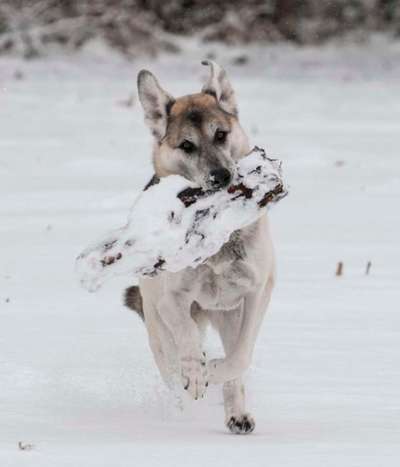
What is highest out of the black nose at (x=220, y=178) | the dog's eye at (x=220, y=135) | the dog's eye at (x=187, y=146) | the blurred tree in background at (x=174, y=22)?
the black nose at (x=220, y=178)

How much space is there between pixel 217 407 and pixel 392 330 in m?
1.31

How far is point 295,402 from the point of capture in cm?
534

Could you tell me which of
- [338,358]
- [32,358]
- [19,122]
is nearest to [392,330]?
[338,358]

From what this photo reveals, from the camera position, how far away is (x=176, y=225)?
486 centimetres

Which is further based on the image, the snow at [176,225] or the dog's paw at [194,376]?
the dog's paw at [194,376]

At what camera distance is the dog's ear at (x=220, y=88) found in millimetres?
5891

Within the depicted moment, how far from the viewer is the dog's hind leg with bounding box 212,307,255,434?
205 inches

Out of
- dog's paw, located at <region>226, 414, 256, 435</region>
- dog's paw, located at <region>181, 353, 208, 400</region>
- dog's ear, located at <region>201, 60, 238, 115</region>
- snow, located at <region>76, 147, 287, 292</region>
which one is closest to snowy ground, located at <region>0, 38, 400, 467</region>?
dog's paw, located at <region>226, 414, 256, 435</region>

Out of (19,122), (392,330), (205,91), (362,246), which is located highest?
(205,91)

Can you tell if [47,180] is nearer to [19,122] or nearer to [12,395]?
[19,122]

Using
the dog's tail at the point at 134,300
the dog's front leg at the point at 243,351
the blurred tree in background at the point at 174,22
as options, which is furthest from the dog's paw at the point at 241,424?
the blurred tree in background at the point at 174,22

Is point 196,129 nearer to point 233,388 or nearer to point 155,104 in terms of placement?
point 155,104

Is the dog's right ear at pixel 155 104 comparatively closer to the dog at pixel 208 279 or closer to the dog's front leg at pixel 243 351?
the dog at pixel 208 279

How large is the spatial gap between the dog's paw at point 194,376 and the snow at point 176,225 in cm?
43
